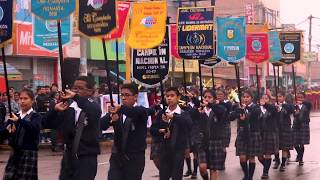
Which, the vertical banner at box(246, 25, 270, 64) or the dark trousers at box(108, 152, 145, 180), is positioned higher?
the vertical banner at box(246, 25, 270, 64)

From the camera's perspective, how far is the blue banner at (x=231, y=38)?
547 inches

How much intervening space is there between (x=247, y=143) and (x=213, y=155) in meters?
1.44

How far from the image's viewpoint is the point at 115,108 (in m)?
7.72

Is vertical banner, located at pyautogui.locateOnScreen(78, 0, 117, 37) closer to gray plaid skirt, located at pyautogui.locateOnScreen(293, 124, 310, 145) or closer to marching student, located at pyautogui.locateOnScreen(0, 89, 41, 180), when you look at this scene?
marching student, located at pyautogui.locateOnScreen(0, 89, 41, 180)

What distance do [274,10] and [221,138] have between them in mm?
49747

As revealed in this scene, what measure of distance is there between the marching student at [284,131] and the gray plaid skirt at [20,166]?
7465mm

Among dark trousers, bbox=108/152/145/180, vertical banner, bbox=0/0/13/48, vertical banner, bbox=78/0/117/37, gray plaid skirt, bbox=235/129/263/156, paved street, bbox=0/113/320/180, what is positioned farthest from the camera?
paved street, bbox=0/113/320/180

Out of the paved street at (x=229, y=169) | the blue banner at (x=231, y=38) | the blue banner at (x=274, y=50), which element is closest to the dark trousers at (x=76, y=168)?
the paved street at (x=229, y=169)

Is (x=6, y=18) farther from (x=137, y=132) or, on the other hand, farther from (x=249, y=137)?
(x=249, y=137)

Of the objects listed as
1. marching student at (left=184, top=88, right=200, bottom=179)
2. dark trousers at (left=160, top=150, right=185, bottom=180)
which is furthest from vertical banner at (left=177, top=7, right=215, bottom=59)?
dark trousers at (left=160, top=150, right=185, bottom=180)

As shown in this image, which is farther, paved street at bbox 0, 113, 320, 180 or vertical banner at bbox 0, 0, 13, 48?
paved street at bbox 0, 113, 320, 180

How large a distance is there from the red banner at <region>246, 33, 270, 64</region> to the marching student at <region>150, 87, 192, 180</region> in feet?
20.6

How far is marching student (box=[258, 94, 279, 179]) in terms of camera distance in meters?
12.4

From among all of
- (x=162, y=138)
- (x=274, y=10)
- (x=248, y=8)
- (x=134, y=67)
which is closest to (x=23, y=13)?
(x=134, y=67)
